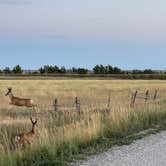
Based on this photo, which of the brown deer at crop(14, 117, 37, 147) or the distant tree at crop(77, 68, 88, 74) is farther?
Answer: the distant tree at crop(77, 68, 88, 74)

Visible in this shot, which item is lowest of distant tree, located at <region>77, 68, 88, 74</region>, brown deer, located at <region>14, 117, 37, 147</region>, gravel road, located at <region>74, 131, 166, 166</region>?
distant tree, located at <region>77, 68, 88, 74</region>

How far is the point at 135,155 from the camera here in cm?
1118

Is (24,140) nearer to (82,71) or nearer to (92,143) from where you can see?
(92,143)

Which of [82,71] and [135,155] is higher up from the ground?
[135,155]

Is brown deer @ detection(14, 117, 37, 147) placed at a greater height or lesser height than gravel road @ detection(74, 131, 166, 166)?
greater

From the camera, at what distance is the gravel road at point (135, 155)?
10.4 metres

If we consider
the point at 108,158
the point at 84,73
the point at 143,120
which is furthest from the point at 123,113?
the point at 84,73

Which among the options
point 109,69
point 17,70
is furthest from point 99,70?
point 17,70

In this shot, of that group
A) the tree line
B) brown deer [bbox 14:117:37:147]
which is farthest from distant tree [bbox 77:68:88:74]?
brown deer [bbox 14:117:37:147]

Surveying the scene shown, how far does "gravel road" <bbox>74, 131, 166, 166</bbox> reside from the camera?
10367 mm

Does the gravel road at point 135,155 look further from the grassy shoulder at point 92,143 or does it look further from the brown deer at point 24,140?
the brown deer at point 24,140

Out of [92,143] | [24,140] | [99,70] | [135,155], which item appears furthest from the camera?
[99,70]

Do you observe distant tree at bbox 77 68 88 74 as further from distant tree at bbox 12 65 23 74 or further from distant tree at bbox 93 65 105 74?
distant tree at bbox 12 65 23 74

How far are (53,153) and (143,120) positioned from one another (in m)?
6.01
